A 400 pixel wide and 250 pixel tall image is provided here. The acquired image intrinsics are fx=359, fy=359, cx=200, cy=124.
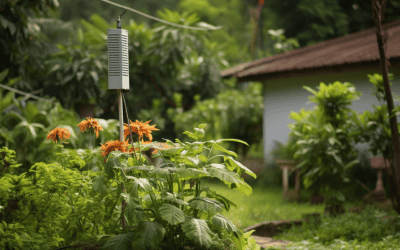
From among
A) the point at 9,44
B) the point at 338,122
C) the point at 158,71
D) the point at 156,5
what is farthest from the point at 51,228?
the point at 156,5

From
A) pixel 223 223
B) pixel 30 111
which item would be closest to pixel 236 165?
pixel 223 223

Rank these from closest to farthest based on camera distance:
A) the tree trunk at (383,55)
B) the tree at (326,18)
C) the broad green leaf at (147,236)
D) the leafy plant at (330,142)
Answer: the broad green leaf at (147,236) → the tree trunk at (383,55) → the leafy plant at (330,142) → the tree at (326,18)

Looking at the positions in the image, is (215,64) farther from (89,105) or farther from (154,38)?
(89,105)

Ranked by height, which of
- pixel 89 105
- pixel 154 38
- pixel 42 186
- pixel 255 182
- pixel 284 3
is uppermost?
pixel 284 3


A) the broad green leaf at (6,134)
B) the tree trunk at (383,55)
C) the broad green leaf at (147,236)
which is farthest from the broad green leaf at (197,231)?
the broad green leaf at (6,134)

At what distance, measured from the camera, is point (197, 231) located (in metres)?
2.02

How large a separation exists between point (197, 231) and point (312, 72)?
19.5 ft

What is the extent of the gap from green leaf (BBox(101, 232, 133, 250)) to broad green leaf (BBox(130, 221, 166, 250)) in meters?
0.04

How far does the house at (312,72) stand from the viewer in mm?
6625

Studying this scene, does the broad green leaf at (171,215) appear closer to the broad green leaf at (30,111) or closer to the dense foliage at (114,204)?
the dense foliage at (114,204)

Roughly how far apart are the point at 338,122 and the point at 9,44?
5.84 metres

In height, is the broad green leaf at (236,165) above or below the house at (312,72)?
below

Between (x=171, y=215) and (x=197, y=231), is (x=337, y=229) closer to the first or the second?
(x=197, y=231)

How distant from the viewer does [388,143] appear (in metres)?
4.90
